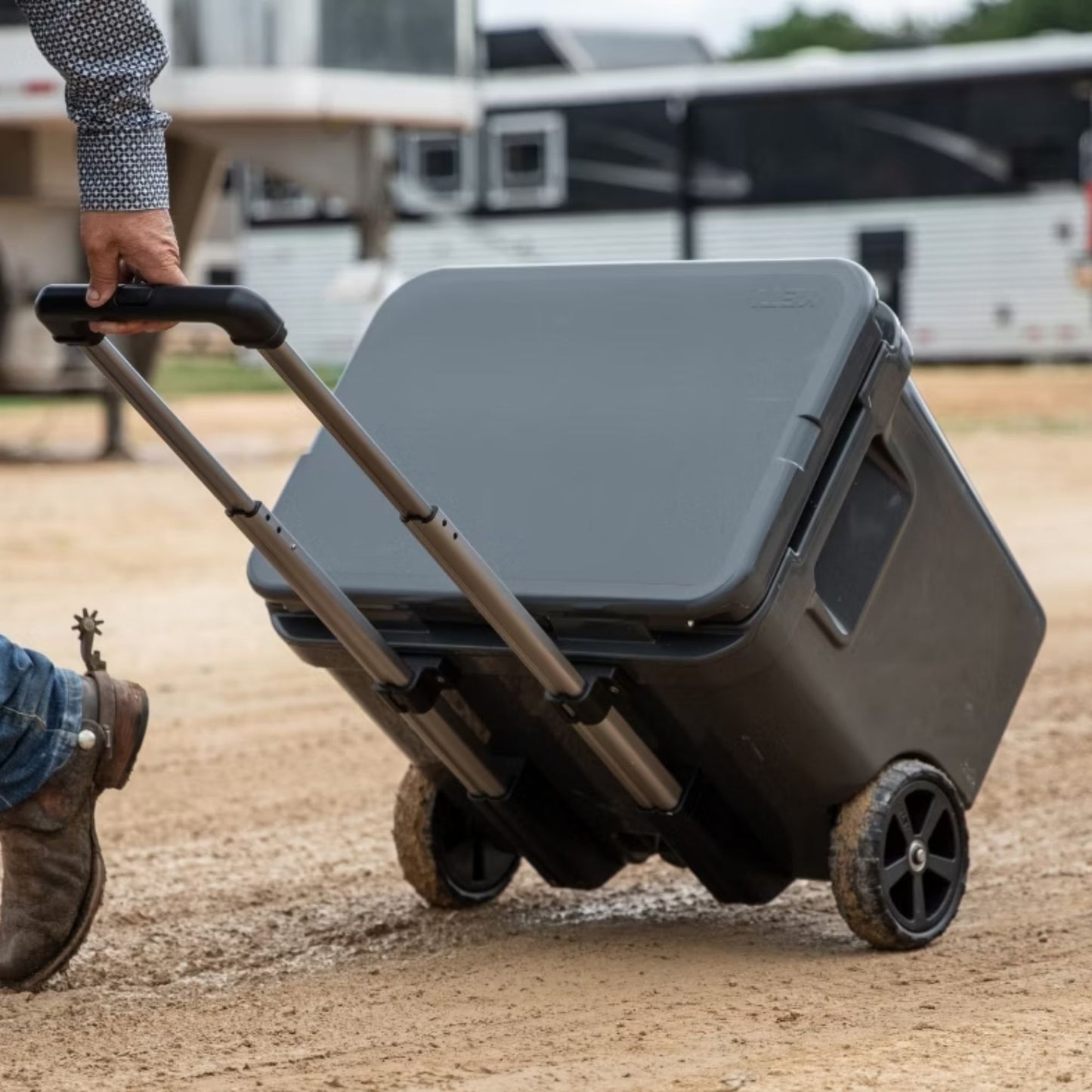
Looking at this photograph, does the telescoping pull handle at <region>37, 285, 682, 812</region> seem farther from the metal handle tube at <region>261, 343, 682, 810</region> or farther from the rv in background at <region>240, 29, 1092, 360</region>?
the rv in background at <region>240, 29, 1092, 360</region>

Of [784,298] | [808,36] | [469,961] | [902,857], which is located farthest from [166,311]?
[808,36]

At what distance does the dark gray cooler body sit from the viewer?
9.76 ft

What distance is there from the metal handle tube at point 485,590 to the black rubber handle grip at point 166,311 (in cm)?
5

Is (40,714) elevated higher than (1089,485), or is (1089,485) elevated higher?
(40,714)

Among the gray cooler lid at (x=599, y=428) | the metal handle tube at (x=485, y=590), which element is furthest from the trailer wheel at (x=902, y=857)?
the gray cooler lid at (x=599, y=428)

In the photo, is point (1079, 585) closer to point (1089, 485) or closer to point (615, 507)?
point (1089, 485)

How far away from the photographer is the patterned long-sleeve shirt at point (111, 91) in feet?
9.20

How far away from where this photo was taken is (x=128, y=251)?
2.78m

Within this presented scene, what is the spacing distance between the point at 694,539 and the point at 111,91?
0.99 m

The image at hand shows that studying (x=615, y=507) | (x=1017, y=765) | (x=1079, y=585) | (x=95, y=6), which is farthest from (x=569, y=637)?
(x=1079, y=585)

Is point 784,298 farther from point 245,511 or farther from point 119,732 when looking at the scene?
point 119,732

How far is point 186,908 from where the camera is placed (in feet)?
12.2

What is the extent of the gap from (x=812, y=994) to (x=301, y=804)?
1.81 m

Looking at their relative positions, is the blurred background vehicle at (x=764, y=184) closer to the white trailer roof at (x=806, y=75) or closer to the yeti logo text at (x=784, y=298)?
the white trailer roof at (x=806, y=75)
